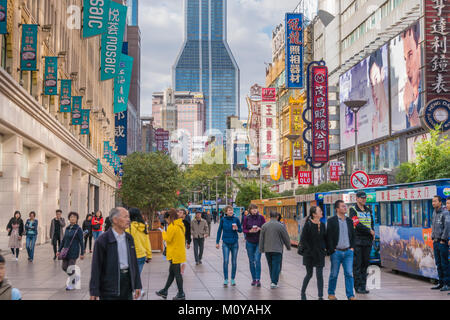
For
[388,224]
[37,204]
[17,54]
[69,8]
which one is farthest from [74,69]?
[388,224]

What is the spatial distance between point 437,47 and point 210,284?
90.4ft

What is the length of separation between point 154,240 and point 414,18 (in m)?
25.5

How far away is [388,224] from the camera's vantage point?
59.2ft

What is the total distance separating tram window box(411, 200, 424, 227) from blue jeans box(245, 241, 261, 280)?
4.33 meters

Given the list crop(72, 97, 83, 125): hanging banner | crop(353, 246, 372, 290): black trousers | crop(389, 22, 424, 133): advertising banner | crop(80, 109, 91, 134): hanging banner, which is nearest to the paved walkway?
crop(353, 246, 372, 290): black trousers

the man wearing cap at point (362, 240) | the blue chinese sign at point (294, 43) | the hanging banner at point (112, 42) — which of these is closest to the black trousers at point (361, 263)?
the man wearing cap at point (362, 240)

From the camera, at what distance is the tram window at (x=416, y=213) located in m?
15.9

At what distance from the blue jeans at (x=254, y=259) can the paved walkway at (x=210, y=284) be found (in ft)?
1.16

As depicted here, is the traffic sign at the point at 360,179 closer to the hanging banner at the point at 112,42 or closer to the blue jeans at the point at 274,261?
the blue jeans at the point at 274,261

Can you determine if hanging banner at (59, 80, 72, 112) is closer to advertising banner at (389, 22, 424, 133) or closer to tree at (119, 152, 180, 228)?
tree at (119, 152, 180, 228)

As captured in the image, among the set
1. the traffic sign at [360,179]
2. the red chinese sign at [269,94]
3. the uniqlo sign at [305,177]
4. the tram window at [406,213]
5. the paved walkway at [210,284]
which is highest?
the red chinese sign at [269,94]

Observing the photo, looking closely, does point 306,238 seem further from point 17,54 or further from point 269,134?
point 269,134

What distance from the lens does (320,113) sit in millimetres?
54125

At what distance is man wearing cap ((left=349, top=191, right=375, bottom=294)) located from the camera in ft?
43.6
